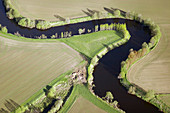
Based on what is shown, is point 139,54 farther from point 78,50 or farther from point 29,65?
point 29,65

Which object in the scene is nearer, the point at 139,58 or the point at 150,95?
the point at 150,95

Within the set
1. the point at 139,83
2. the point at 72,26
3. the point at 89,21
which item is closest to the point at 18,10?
the point at 72,26

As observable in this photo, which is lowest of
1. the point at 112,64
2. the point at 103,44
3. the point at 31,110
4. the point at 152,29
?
the point at 31,110

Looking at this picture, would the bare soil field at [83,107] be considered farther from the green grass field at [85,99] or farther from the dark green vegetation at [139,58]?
the dark green vegetation at [139,58]

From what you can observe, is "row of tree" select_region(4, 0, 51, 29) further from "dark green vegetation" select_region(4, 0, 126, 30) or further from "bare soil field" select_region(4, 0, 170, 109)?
"bare soil field" select_region(4, 0, 170, 109)

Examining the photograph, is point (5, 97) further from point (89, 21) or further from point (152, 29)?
point (152, 29)

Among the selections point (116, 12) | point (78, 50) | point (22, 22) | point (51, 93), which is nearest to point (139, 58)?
point (78, 50)
